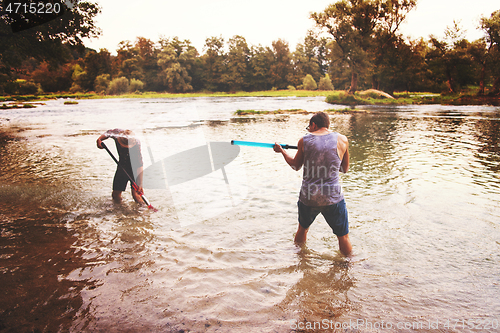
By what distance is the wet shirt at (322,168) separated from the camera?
3.72m

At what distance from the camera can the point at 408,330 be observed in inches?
114

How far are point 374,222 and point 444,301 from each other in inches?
86.3

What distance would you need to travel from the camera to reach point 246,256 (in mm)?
4332

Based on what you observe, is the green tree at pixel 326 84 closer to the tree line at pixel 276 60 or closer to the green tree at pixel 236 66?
the tree line at pixel 276 60

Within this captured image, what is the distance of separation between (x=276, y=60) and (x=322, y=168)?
361ft

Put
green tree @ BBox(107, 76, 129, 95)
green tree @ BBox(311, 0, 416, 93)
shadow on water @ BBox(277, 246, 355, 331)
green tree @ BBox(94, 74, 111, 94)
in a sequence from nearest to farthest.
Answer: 1. shadow on water @ BBox(277, 246, 355, 331)
2. green tree @ BBox(311, 0, 416, 93)
3. green tree @ BBox(107, 76, 129, 95)
4. green tree @ BBox(94, 74, 111, 94)

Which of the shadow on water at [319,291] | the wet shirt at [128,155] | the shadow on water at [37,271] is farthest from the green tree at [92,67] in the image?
the shadow on water at [319,291]

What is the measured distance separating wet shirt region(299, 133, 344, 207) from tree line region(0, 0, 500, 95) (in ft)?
54.1

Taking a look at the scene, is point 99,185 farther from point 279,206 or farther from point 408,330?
point 408,330

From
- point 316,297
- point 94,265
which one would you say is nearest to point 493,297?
point 316,297

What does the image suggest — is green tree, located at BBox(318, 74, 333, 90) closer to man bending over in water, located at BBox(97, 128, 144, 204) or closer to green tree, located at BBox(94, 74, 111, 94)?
green tree, located at BBox(94, 74, 111, 94)

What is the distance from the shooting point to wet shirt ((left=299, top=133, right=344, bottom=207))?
3723 millimetres

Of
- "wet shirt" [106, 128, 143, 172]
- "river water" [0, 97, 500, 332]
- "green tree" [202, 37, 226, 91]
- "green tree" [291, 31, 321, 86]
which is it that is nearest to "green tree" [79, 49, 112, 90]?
"green tree" [202, 37, 226, 91]

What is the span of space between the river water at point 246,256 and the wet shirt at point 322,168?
40.0 inches
